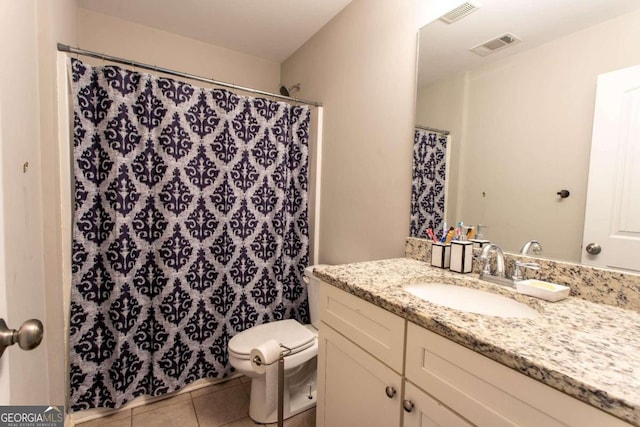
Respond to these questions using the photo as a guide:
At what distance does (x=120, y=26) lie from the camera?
6.34 ft

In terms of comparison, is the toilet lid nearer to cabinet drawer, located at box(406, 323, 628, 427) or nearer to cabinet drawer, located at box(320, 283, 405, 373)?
cabinet drawer, located at box(320, 283, 405, 373)

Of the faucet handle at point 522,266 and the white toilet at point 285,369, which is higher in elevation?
the faucet handle at point 522,266

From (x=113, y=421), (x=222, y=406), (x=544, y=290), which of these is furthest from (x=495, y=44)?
(x=113, y=421)

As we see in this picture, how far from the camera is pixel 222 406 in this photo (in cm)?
Result: 163

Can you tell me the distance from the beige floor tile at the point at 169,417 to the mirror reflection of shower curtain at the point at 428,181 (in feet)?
5.03

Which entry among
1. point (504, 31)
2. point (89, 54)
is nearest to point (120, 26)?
point (89, 54)

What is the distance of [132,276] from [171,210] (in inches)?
15.8

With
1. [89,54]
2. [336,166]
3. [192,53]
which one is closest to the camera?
[89,54]

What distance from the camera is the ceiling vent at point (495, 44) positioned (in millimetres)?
1064

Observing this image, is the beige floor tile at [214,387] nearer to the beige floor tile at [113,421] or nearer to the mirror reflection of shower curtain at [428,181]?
the beige floor tile at [113,421]

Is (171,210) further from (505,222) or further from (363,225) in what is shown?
(505,222)

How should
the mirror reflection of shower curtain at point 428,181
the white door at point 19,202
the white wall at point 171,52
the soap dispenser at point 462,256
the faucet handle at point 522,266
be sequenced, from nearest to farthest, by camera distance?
the white door at point 19,202
the faucet handle at point 522,266
the soap dispenser at point 462,256
the mirror reflection of shower curtain at point 428,181
the white wall at point 171,52

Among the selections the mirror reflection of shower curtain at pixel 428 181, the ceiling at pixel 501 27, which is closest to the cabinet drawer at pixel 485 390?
the mirror reflection of shower curtain at pixel 428 181

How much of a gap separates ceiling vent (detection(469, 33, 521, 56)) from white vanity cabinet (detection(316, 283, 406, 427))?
3.56ft
